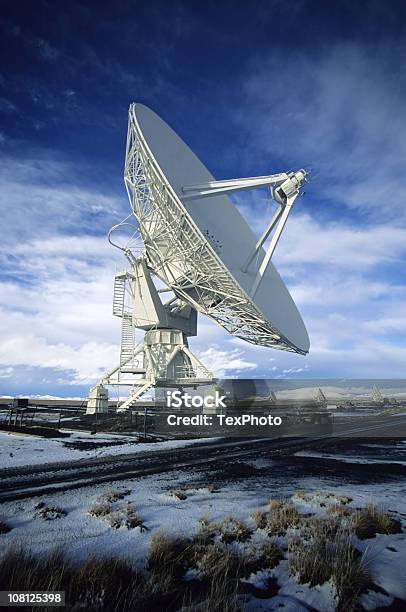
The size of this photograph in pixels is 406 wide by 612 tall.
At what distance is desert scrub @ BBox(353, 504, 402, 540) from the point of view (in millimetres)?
5723

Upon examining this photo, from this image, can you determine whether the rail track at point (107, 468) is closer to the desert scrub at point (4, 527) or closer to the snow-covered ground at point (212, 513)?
the snow-covered ground at point (212, 513)

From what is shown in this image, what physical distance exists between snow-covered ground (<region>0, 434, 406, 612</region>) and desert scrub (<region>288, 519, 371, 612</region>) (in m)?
0.10

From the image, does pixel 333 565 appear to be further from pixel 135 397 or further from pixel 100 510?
pixel 135 397

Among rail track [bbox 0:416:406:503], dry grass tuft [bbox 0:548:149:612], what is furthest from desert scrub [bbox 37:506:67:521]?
dry grass tuft [bbox 0:548:149:612]

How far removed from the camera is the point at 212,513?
647cm

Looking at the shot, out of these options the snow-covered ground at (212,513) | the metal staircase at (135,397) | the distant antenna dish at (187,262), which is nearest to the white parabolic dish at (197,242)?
the distant antenna dish at (187,262)

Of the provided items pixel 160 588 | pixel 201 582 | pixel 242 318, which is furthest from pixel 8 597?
pixel 242 318

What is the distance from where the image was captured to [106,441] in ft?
54.7

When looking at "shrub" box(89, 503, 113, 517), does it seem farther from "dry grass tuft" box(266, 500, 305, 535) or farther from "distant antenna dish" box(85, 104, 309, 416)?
"distant antenna dish" box(85, 104, 309, 416)

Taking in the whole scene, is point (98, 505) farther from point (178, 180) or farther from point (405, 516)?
point (178, 180)

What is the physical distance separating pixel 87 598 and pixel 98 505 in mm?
3046

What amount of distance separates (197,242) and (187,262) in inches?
103

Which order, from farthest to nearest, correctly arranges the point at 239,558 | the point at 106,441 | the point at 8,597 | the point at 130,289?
the point at 130,289 < the point at 106,441 < the point at 239,558 < the point at 8,597

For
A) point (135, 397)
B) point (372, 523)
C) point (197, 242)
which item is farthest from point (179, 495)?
point (135, 397)
